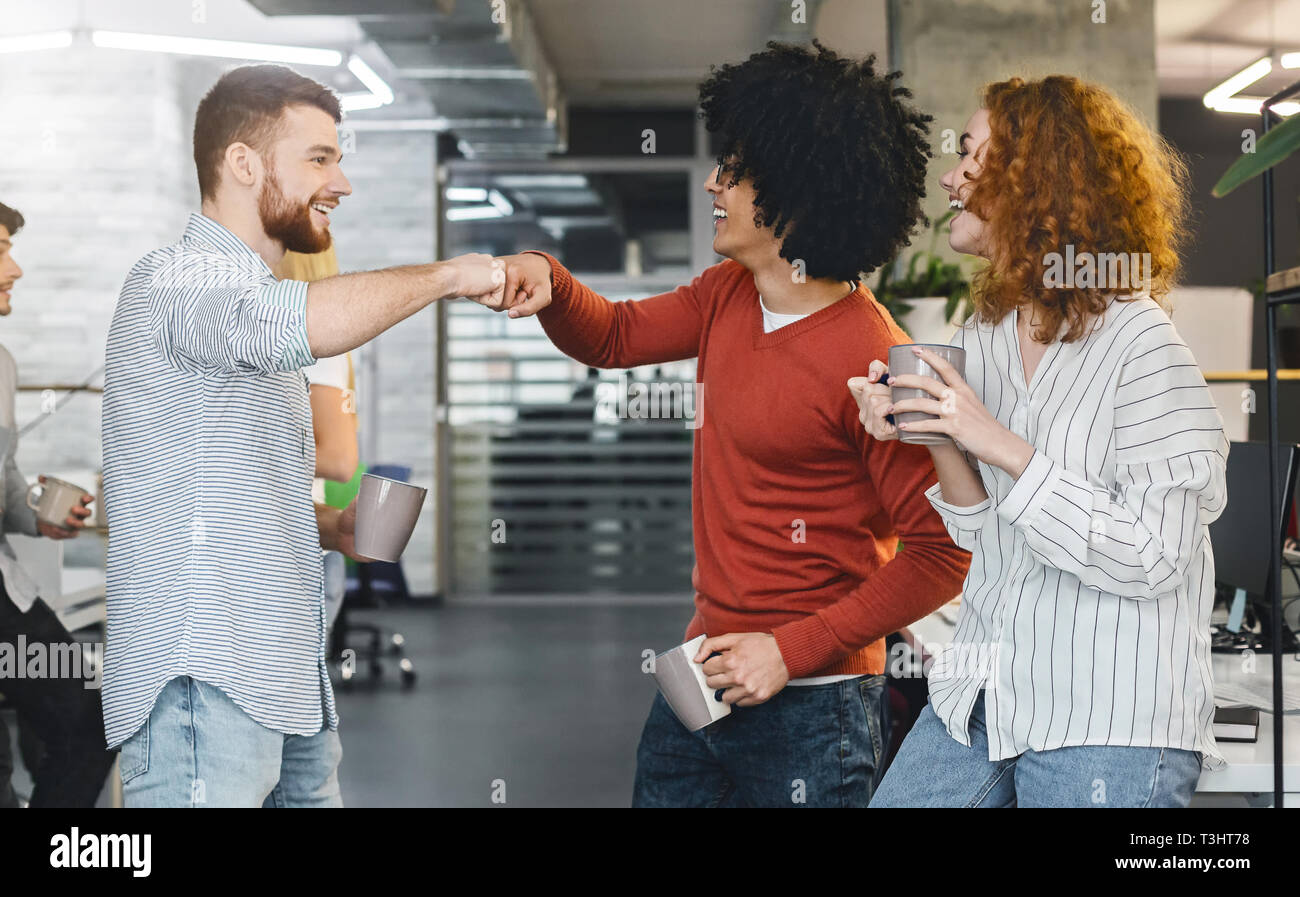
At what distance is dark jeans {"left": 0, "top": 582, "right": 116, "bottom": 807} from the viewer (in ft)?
7.92

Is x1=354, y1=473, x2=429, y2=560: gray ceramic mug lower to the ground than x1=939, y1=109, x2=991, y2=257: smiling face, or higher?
lower

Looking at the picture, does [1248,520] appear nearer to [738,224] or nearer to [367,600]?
[738,224]

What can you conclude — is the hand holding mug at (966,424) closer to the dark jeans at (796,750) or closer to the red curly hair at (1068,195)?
the red curly hair at (1068,195)

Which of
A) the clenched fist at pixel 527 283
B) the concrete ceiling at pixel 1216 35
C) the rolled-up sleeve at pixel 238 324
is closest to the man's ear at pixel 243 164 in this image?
the rolled-up sleeve at pixel 238 324

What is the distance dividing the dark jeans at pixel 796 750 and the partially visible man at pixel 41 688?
60.3 inches

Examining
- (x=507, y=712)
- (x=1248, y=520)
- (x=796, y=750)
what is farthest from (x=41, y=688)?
(x=1248, y=520)

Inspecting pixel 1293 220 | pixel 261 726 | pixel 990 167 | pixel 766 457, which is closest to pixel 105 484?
pixel 261 726

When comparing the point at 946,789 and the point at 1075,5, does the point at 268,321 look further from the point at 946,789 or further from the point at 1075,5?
the point at 1075,5

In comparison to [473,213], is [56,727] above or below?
below

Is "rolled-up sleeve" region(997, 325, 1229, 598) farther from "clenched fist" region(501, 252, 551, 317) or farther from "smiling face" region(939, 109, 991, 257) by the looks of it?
"clenched fist" region(501, 252, 551, 317)

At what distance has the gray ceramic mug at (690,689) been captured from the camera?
1.37 m

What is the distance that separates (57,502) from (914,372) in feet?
5.48

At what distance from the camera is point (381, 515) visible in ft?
4.70

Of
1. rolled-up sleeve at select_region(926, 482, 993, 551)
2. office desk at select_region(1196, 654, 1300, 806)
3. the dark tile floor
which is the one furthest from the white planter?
rolled-up sleeve at select_region(926, 482, 993, 551)
